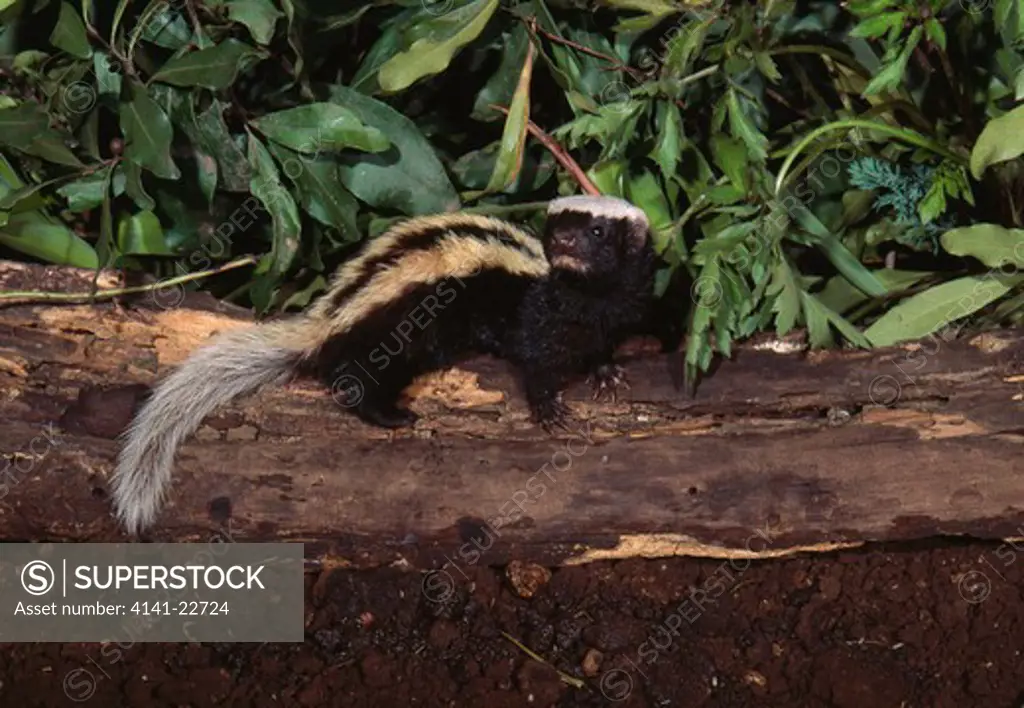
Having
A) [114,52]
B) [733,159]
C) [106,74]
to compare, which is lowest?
[733,159]

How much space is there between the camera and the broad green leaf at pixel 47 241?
374 centimetres

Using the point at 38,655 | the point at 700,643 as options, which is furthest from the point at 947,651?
the point at 38,655

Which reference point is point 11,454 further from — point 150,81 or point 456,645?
point 456,645

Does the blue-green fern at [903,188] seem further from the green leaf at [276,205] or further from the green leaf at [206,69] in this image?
the green leaf at [206,69]

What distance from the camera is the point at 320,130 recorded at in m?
3.44

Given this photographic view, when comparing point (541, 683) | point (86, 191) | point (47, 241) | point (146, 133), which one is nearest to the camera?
point (541, 683)

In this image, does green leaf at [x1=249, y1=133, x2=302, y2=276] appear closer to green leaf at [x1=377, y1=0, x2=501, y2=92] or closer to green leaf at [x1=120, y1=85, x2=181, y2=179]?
green leaf at [x1=120, y1=85, x2=181, y2=179]

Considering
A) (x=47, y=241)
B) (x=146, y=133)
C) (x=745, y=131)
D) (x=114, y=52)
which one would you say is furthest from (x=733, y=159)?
(x=47, y=241)

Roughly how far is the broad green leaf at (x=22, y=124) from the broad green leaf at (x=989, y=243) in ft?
8.81

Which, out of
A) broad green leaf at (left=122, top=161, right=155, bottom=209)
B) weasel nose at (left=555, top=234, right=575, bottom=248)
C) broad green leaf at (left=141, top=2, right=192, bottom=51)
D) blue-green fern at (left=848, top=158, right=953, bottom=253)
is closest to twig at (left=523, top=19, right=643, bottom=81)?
weasel nose at (left=555, top=234, right=575, bottom=248)

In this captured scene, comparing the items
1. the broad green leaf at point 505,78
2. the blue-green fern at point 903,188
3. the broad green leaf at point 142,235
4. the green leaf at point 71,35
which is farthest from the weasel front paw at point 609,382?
the green leaf at point 71,35

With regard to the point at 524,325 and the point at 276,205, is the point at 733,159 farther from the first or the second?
the point at 276,205

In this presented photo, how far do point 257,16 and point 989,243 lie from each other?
2.21 meters

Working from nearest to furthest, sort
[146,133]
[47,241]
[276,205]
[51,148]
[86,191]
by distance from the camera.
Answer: [146,133]
[51,148]
[276,205]
[86,191]
[47,241]
